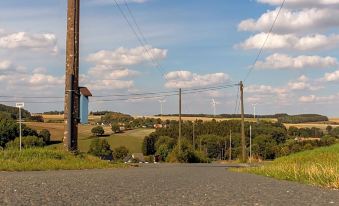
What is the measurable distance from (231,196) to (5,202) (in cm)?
385

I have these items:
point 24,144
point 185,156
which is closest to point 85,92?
point 24,144

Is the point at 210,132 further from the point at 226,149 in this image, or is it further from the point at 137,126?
the point at 137,126

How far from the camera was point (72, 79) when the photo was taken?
78.4 ft

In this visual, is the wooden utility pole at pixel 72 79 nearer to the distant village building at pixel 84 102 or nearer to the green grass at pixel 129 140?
the distant village building at pixel 84 102

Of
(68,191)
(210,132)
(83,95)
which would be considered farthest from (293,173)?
(210,132)

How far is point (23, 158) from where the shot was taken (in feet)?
65.1

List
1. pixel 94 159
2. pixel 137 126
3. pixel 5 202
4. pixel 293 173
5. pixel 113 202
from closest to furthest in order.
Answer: pixel 5 202, pixel 113 202, pixel 293 173, pixel 94 159, pixel 137 126

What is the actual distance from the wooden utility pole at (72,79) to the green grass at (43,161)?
1.15 meters

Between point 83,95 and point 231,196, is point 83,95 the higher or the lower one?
the higher one

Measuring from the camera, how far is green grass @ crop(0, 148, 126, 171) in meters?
18.3

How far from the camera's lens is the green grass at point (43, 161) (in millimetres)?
18344

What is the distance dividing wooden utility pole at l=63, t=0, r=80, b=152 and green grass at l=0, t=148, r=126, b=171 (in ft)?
3.79

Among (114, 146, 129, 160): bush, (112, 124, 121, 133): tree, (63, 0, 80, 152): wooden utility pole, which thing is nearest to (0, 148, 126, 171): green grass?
(63, 0, 80, 152): wooden utility pole

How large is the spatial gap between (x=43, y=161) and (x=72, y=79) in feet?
17.9
